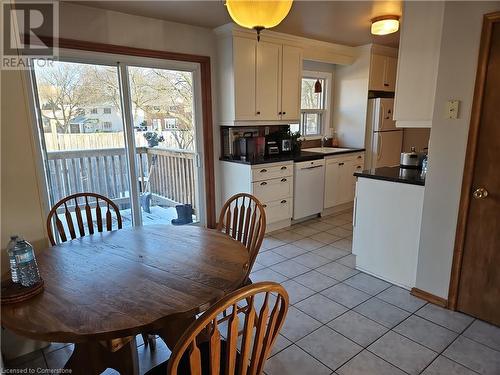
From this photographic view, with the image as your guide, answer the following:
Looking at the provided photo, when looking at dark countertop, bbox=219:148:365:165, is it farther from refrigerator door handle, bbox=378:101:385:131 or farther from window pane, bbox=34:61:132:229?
window pane, bbox=34:61:132:229

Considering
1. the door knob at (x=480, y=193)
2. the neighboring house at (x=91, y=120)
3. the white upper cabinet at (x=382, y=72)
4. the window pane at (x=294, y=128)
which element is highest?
the white upper cabinet at (x=382, y=72)

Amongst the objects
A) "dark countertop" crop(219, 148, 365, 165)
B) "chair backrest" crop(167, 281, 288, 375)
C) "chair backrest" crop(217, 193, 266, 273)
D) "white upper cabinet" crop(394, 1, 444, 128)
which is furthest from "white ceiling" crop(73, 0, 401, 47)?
"chair backrest" crop(167, 281, 288, 375)

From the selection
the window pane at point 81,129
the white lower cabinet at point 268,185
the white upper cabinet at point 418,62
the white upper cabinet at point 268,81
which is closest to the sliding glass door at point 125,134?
the window pane at point 81,129

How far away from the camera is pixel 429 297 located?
2529 mm

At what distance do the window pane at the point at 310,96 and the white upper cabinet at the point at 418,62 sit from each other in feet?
8.27

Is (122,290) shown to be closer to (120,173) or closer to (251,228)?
(251,228)

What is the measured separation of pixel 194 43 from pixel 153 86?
68 cm

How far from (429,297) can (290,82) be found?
9.58 feet

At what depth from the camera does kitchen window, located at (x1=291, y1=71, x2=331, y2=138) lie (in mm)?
5016

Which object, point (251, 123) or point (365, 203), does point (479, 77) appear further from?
point (251, 123)

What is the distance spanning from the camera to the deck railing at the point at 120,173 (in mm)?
3086

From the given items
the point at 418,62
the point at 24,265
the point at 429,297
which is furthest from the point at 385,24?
the point at 24,265

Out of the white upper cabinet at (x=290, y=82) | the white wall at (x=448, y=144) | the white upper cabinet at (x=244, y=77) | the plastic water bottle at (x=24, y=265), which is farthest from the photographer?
the white upper cabinet at (x=290, y=82)

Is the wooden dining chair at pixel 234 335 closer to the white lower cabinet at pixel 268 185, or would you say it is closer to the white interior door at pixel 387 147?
the white lower cabinet at pixel 268 185
